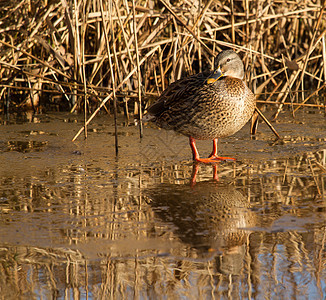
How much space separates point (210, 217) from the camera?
313 cm

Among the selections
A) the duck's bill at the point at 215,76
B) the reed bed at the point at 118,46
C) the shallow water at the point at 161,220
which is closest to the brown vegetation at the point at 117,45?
the reed bed at the point at 118,46

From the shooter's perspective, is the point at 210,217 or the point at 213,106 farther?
the point at 213,106

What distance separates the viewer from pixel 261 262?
2482 millimetres

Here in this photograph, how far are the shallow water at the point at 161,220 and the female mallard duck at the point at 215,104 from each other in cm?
27

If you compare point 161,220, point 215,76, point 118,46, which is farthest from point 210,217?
point 118,46

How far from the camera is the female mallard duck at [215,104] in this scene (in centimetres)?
445

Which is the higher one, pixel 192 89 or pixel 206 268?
pixel 192 89

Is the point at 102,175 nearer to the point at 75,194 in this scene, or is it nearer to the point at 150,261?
the point at 75,194

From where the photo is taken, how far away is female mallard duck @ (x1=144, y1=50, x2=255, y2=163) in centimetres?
445

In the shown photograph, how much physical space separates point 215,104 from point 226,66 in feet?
1.14

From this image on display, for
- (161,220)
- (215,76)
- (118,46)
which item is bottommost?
(161,220)

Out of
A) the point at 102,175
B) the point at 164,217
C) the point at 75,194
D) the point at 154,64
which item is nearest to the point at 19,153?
the point at 102,175

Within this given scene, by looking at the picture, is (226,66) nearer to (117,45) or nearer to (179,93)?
(179,93)

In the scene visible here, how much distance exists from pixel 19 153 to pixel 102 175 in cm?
109
